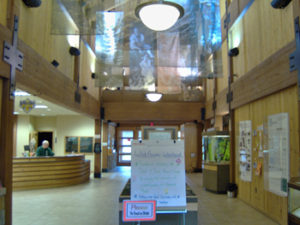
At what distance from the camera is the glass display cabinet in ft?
26.2

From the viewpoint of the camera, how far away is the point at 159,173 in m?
2.95

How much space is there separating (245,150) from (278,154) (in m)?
1.79

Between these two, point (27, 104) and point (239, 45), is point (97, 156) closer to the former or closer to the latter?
point (27, 104)

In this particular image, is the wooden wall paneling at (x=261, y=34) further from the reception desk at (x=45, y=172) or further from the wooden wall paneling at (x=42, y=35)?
the reception desk at (x=45, y=172)

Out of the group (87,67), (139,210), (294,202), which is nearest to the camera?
(139,210)

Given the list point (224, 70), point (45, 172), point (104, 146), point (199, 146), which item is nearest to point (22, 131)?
point (104, 146)

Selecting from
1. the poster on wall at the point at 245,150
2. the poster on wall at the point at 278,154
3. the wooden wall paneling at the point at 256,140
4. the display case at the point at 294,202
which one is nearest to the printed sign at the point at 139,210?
the display case at the point at 294,202

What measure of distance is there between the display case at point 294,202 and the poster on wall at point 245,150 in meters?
3.78

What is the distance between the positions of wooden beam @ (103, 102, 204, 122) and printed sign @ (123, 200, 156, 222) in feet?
31.7

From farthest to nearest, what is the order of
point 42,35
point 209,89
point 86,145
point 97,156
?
1. point 86,145
2. point 97,156
3. point 209,89
4. point 42,35

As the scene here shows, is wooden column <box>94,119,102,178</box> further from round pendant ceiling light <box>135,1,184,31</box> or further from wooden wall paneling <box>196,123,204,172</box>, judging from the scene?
round pendant ceiling light <box>135,1,184,31</box>

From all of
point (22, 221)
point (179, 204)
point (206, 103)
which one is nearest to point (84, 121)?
point (206, 103)

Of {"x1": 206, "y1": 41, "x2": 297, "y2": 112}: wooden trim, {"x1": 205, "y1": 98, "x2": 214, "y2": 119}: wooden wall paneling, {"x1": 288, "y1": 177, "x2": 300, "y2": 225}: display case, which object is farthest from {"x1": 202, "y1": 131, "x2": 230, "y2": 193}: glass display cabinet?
{"x1": 288, "y1": 177, "x2": 300, "y2": 225}: display case

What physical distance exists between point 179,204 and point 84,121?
11054mm
